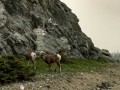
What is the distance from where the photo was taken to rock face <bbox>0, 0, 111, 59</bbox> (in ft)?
180

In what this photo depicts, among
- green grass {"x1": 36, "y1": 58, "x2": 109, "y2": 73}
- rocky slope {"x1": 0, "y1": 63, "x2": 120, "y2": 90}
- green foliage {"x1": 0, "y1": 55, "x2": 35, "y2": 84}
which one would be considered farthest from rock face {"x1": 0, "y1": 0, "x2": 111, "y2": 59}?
green foliage {"x1": 0, "y1": 55, "x2": 35, "y2": 84}

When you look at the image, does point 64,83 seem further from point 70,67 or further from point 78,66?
point 78,66

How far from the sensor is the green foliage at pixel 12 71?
27.1 meters

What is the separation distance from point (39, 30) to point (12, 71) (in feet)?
137

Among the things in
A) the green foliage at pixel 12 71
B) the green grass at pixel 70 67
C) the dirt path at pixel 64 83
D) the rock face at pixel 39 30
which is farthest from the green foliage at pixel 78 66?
the green foliage at pixel 12 71

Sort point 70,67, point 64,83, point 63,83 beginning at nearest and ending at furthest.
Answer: point 63,83 < point 64,83 < point 70,67

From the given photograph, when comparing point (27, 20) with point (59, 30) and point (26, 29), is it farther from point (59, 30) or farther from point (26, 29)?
point (59, 30)

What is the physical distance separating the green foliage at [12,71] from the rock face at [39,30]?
1979 centimetres

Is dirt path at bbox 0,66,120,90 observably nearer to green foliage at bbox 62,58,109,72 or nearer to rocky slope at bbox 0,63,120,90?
rocky slope at bbox 0,63,120,90

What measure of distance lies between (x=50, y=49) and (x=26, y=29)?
8138mm

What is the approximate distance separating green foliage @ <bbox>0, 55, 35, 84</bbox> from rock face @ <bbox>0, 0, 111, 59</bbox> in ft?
64.9

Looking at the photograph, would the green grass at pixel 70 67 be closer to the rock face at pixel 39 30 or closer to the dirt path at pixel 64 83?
the dirt path at pixel 64 83

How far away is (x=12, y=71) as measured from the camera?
27.9 meters

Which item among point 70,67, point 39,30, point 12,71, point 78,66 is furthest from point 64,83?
point 39,30
